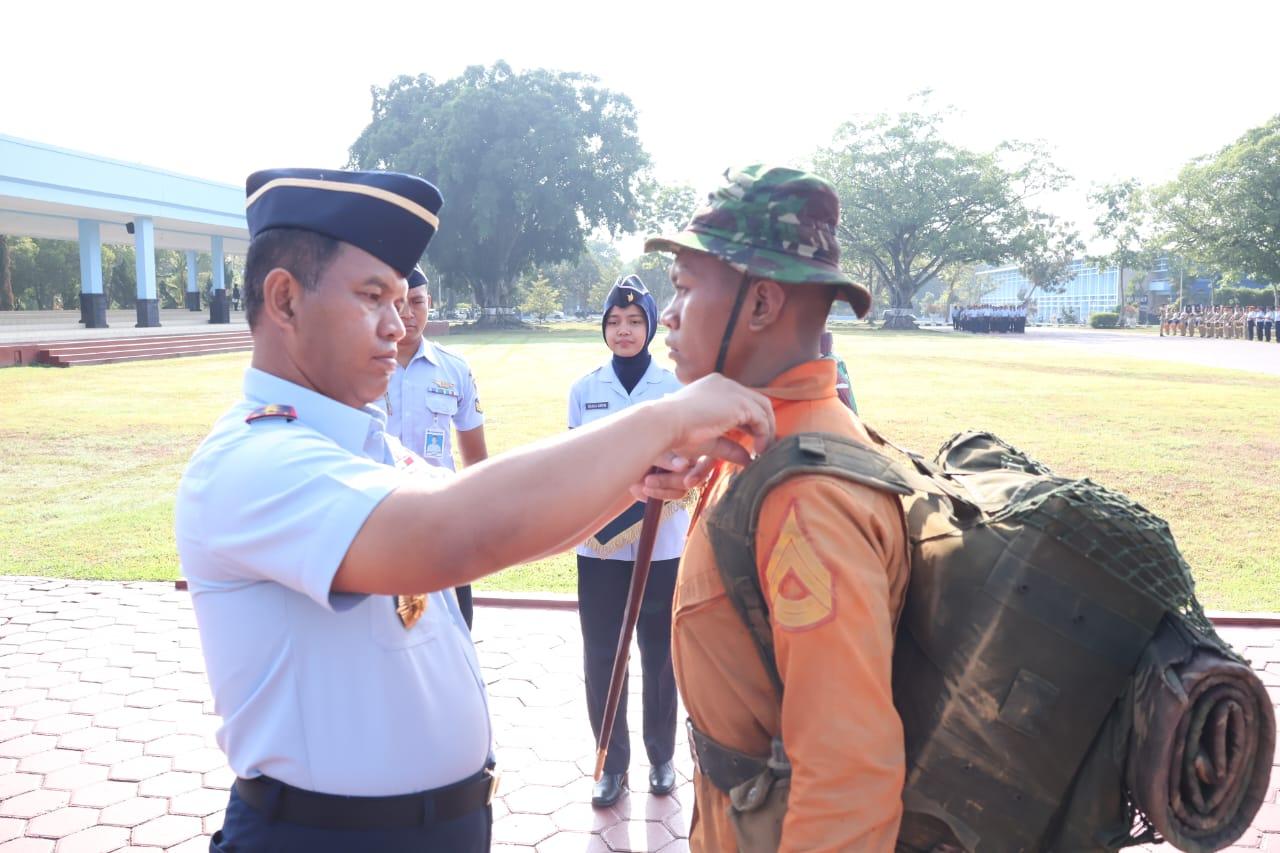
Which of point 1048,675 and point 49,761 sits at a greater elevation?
point 1048,675

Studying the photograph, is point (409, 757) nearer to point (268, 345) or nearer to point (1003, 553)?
point (268, 345)

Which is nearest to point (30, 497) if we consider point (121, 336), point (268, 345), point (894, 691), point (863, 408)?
point (268, 345)

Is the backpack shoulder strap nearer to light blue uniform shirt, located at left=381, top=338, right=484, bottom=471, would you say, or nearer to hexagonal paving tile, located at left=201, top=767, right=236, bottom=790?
light blue uniform shirt, located at left=381, top=338, right=484, bottom=471

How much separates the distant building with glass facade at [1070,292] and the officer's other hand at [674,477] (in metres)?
101

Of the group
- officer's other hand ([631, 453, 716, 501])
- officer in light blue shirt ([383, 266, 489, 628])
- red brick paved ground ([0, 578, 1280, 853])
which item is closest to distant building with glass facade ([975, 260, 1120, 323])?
red brick paved ground ([0, 578, 1280, 853])

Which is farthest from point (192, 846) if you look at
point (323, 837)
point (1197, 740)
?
point (1197, 740)

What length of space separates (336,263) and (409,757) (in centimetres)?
91

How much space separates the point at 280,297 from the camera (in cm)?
158

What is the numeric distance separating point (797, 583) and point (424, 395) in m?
3.43

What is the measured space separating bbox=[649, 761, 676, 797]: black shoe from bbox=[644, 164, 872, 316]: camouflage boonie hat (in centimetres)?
310

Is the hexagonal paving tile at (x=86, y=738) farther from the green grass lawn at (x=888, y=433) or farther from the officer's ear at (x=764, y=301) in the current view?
the officer's ear at (x=764, y=301)

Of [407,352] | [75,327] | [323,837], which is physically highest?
[75,327]

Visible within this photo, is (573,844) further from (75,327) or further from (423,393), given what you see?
(75,327)

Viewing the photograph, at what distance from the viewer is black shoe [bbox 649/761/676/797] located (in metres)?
4.15
